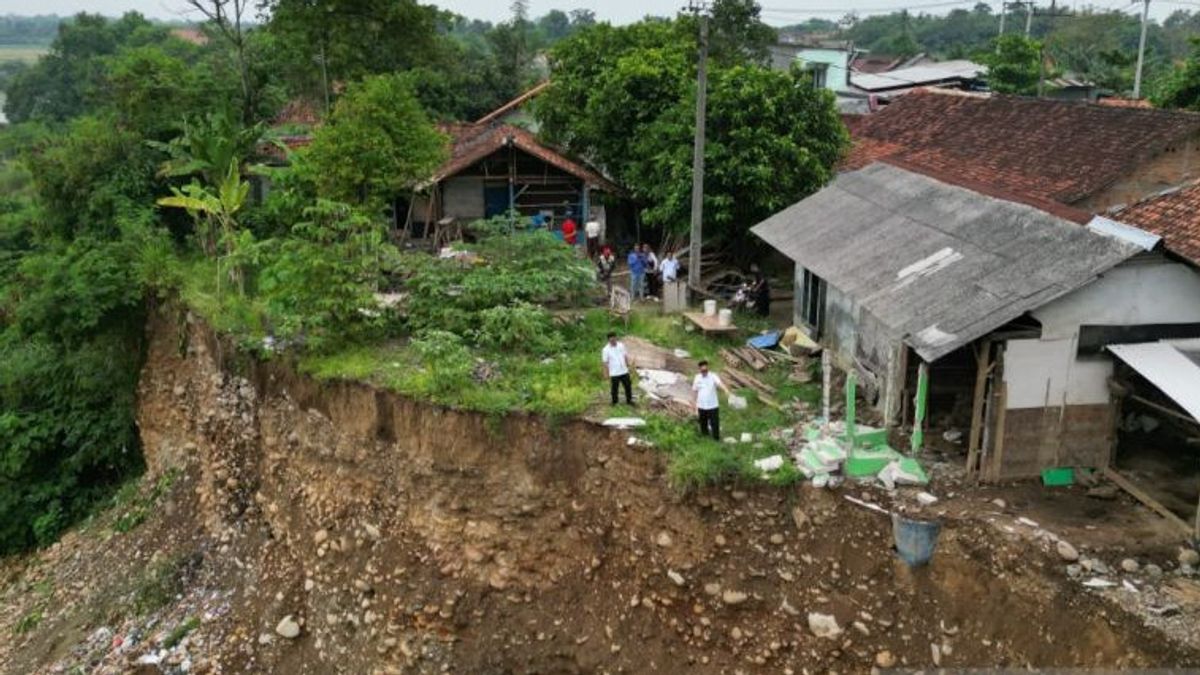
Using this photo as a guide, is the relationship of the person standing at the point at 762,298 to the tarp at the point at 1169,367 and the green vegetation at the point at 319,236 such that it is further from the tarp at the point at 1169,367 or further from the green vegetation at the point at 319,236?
the tarp at the point at 1169,367

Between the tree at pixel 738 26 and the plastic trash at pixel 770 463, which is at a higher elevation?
the tree at pixel 738 26

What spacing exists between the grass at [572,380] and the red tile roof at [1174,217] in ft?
15.8

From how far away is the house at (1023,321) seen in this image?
10109 millimetres

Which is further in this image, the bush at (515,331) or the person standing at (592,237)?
the person standing at (592,237)

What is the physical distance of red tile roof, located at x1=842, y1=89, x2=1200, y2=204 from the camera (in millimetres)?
17297

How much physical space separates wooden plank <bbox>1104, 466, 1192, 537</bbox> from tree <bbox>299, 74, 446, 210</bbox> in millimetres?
13215

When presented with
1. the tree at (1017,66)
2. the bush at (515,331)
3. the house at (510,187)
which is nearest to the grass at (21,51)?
the tree at (1017,66)

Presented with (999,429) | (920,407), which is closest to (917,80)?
(920,407)

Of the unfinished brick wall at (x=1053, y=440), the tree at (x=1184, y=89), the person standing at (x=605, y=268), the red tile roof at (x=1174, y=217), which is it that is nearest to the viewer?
the unfinished brick wall at (x=1053, y=440)

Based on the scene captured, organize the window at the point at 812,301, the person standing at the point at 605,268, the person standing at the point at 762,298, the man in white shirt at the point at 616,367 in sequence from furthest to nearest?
the person standing at the point at 605,268, the person standing at the point at 762,298, the window at the point at 812,301, the man in white shirt at the point at 616,367

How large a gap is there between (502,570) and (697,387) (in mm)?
3478

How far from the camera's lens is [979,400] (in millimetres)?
Result: 10500

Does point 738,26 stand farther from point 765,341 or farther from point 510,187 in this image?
point 765,341

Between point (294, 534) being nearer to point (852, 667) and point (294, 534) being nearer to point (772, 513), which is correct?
point (772, 513)
